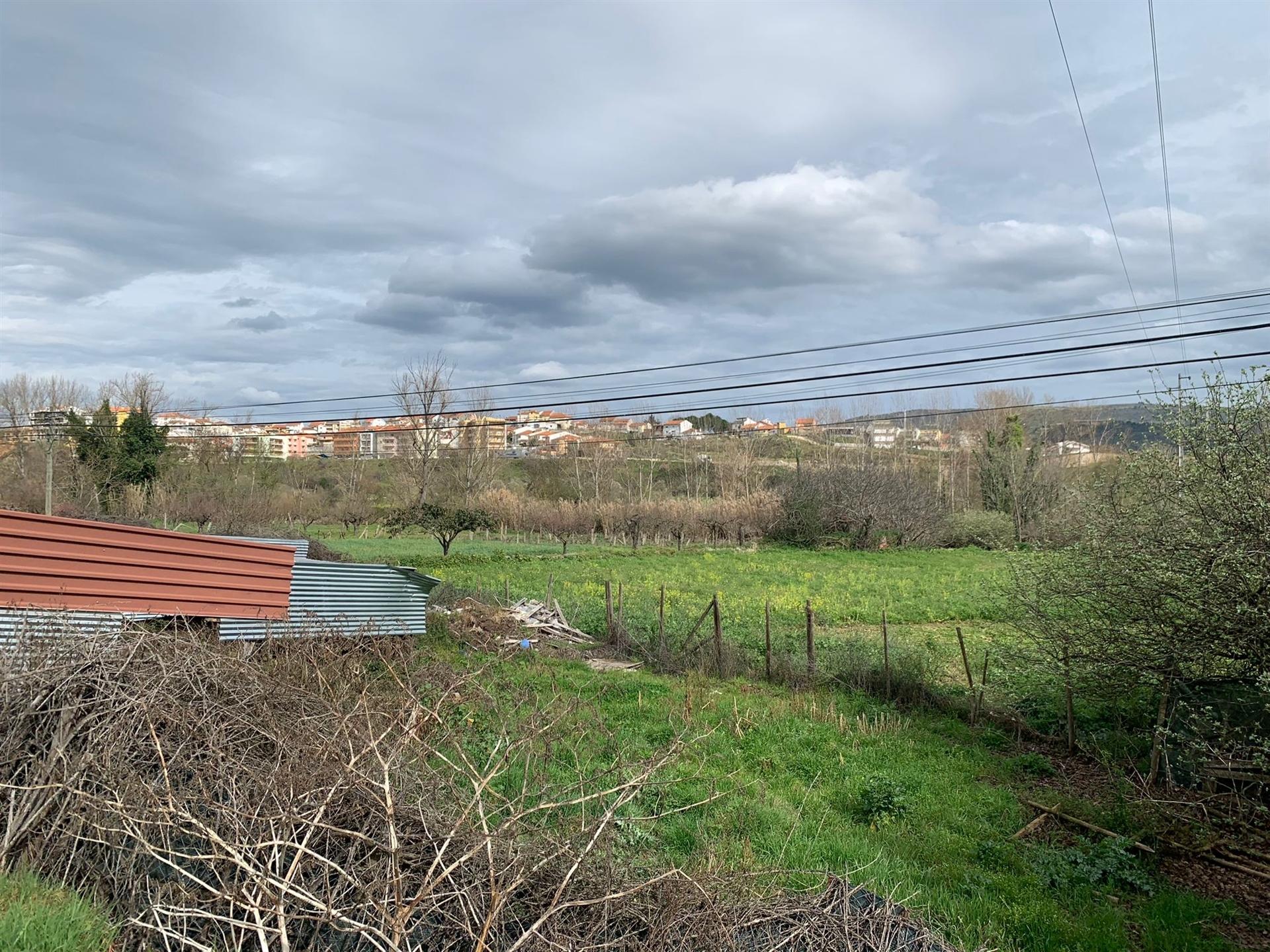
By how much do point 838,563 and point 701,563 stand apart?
508cm

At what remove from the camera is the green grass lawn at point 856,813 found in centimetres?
561

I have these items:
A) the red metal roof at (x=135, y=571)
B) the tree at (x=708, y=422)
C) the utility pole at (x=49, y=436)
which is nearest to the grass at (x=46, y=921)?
the red metal roof at (x=135, y=571)

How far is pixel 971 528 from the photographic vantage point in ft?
124

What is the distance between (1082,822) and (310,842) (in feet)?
21.5

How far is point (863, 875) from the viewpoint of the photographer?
6125 millimetres

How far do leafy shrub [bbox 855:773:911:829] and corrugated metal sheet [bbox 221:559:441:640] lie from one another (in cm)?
678

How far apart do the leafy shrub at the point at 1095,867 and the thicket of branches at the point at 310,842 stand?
3002 mm

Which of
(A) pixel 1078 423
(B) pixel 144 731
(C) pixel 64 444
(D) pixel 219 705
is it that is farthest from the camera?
(A) pixel 1078 423

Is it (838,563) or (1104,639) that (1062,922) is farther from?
(838,563)

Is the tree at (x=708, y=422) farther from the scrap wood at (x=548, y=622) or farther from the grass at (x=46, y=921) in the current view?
the grass at (x=46, y=921)

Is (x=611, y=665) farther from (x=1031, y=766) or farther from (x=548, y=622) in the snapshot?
(x=1031, y=766)

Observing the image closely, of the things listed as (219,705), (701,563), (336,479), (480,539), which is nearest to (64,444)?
(336,479)

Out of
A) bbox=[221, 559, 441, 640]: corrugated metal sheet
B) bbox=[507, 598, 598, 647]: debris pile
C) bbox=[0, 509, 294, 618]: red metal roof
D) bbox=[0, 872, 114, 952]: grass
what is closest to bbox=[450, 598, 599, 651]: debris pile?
bbox=[507, 598, 598, 647]: debris pile

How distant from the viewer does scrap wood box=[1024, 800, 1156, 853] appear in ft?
22.2
